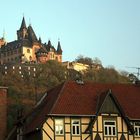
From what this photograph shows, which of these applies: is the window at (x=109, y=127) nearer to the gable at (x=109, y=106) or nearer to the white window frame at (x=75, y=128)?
the gable at (x=109, y=106)

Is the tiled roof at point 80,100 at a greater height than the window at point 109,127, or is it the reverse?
the tiled roof at point 80,100

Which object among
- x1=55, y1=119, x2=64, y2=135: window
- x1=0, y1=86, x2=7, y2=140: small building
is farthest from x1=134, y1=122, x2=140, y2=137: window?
x1=0, y1=86, x2=7, y2=140: small building

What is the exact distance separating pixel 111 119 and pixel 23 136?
8424 millimetres

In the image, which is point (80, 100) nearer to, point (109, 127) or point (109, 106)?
point (109, 106)

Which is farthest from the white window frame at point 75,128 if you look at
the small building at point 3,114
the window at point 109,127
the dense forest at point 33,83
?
the dense forest at point 33,83

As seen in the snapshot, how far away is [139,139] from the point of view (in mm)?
45281

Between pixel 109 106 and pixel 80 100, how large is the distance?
2.85 meters

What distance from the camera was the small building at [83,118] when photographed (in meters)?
43.5

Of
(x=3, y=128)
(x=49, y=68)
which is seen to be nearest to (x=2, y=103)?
(x=3, y=128)

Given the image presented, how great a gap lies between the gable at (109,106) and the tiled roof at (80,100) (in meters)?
0.85

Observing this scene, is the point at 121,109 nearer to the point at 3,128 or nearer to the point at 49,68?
the point at 3,128

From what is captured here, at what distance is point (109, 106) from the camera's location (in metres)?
44.5

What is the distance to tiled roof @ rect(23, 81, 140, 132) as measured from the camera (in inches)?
1748

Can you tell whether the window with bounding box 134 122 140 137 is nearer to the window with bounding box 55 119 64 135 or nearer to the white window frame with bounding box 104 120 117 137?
the white window frame with bounding box 104 120 117 137
